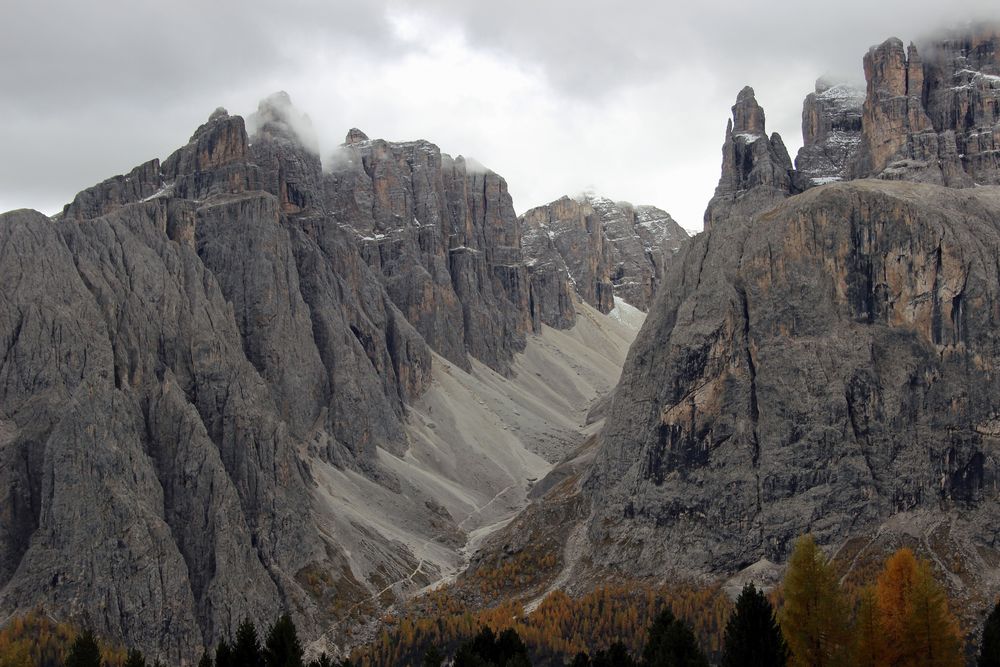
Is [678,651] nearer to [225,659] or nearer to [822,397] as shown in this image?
[225,659]

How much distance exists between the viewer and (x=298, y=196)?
198 meters

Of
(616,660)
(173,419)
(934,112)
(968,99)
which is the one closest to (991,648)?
(616,660)

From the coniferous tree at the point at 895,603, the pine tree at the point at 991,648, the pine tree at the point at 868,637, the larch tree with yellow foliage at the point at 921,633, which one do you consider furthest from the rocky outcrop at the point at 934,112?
the pine tree at the point at 868,637

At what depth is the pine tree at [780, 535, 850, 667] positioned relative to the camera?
53.7 metres

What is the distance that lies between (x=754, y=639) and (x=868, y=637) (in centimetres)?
855

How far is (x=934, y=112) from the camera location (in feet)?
456

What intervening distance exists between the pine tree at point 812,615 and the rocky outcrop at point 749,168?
308 feet

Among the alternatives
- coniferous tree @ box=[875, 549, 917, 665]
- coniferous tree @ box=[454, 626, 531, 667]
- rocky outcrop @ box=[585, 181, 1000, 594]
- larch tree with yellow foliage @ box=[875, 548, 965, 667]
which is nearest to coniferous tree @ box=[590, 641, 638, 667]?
coniferous tree @ box=[454, 626, 531, 667]

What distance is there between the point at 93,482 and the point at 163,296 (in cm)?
3514

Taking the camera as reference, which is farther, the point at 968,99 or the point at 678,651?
the point at 968,99

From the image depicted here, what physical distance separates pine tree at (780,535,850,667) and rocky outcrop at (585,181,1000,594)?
5257 cm

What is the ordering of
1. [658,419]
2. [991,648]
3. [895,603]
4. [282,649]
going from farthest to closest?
[658,419] < [282,649] < [895,603] < [991,648]

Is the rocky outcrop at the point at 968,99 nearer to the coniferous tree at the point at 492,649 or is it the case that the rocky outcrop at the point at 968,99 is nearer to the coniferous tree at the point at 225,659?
the coniferous tree at the point at 492,649

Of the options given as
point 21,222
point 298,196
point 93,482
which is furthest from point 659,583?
point 298,196
